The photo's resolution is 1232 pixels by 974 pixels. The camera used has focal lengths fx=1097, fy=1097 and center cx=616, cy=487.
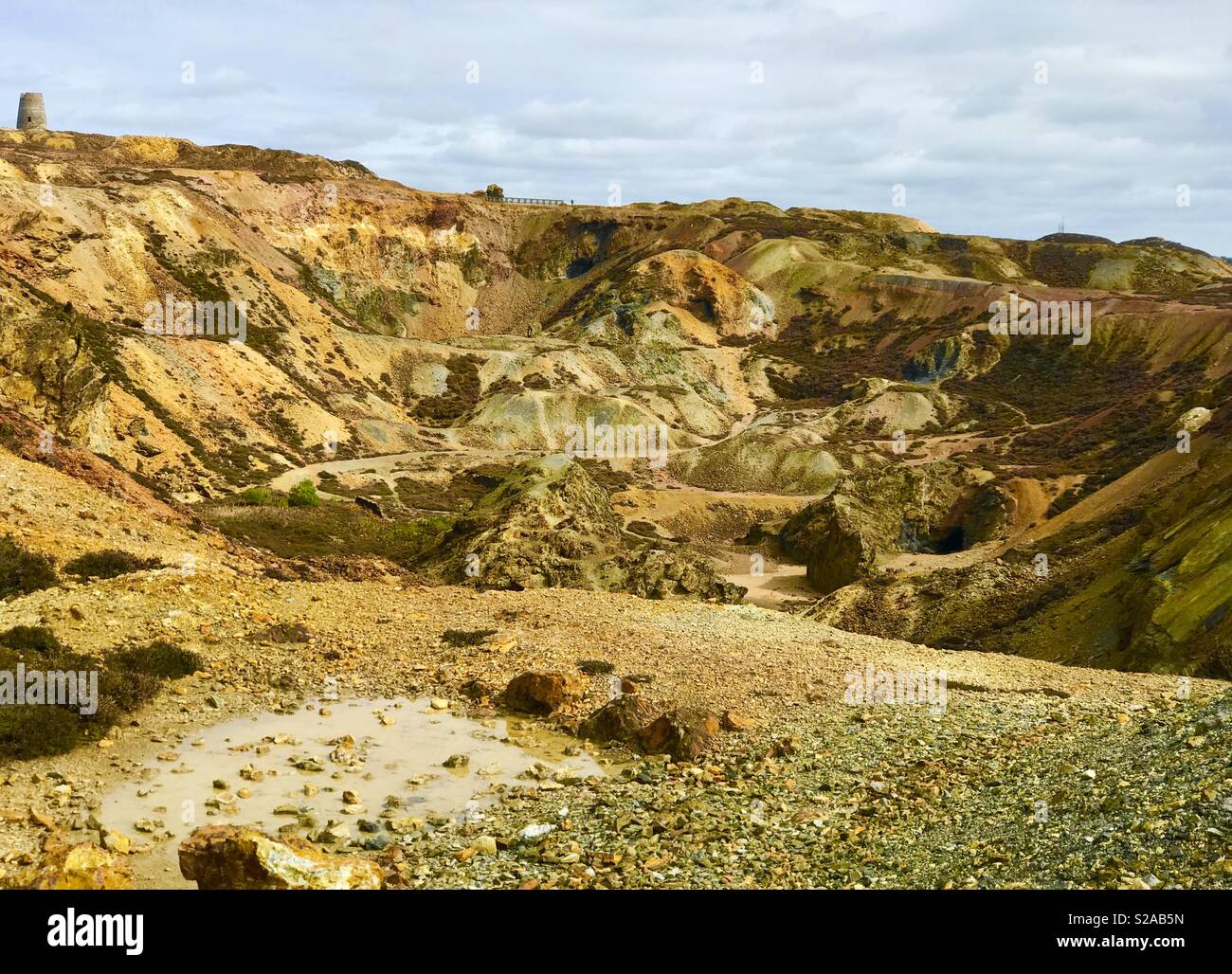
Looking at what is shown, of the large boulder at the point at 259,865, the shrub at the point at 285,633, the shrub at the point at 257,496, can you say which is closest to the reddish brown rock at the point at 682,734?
the large boulder at the point at 259,865

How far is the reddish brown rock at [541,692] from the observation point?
2503 centimetres

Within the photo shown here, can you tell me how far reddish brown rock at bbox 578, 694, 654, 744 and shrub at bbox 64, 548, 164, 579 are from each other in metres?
13.2

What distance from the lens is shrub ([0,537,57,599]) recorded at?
2584cm

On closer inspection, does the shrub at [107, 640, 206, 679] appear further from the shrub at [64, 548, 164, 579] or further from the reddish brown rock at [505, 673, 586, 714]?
the reddish brown rock at [505, 673, 586, 714]

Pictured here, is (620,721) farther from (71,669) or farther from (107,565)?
(107,565)

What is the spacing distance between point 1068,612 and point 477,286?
11435 cm

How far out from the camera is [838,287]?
458 feet

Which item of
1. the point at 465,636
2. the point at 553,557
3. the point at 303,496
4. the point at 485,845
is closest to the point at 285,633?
the point at 465,636

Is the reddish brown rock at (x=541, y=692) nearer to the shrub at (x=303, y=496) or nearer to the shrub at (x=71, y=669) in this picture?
the shrub at (x=71, y=669)

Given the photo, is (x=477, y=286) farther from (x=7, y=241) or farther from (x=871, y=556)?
(x=871, y=556)

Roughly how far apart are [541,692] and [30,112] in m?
165

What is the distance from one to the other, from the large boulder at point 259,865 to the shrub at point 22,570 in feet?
44.5

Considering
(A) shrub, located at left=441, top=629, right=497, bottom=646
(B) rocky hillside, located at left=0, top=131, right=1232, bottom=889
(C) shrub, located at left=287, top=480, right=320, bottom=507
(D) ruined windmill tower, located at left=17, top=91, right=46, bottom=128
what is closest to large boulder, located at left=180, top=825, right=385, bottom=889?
(B) rocky hillside, located at left=0, top=131, right=1232, bottom=889

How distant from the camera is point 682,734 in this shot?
864 inches
